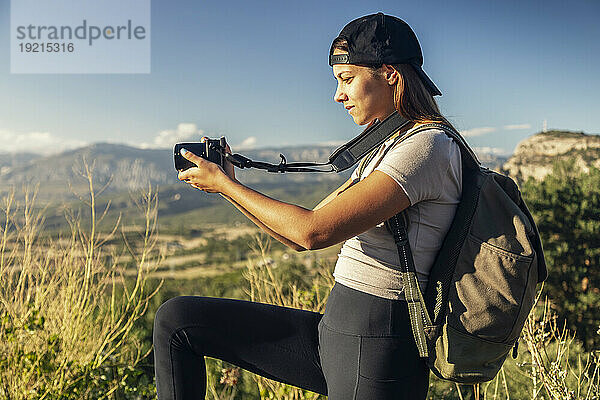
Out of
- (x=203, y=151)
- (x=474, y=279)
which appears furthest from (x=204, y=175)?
(x=474, y=279)

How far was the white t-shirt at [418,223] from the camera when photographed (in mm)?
1145

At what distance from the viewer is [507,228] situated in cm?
118

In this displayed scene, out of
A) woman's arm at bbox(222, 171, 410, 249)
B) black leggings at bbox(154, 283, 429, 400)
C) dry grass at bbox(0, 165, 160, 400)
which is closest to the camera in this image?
woman's arm at bbox(222, 171, 410, 249)

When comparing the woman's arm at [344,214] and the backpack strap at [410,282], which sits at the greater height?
the woman's arm at [344,214]

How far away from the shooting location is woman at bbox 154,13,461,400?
3.69 feet

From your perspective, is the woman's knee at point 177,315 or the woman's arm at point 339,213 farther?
the woman's knee at point 177,315

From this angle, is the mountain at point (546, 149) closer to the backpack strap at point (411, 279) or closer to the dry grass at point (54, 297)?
Result: the dry grass at point (54, 297)

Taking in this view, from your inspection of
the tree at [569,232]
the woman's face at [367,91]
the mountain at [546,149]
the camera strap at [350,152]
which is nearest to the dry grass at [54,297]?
the camera strap at [350,152]

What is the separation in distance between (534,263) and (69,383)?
7.16 ft

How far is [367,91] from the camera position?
1305mm

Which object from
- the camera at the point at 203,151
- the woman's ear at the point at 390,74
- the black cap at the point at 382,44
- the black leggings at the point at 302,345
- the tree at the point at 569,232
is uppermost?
the black cap at the point at 382,44

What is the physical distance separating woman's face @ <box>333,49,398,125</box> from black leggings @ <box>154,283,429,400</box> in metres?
0.41

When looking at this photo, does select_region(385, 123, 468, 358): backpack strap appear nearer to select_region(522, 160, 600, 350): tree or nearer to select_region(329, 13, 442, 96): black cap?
select_region(329, 13, 442, 96): black cap

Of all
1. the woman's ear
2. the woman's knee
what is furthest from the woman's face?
the woman's knee
